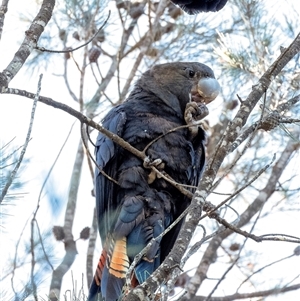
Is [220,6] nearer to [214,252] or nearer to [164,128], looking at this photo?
[164,128]

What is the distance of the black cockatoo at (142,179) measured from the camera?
2682 mm

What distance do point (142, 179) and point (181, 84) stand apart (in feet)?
2.03

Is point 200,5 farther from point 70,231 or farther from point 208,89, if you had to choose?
point 70,231

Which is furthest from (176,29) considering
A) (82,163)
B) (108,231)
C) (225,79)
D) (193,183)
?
(108,231)

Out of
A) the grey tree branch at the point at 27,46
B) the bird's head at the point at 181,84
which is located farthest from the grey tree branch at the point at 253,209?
the grey tree branch at the point at 27,46

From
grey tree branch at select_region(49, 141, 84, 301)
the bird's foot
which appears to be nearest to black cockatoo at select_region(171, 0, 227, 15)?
the bird's foot

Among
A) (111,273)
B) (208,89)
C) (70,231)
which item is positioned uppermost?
(208,89)

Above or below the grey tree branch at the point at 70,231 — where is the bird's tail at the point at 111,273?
below

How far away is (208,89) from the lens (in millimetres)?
3219

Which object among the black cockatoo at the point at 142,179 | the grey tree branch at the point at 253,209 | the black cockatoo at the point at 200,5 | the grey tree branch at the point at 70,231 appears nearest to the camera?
the black cockatoo at the point at 142,179

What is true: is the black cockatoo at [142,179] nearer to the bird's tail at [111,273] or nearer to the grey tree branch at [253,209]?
the bird's tail at [111,273]

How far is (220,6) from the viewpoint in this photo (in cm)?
286

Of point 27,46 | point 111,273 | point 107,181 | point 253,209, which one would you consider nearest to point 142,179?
point 107,181

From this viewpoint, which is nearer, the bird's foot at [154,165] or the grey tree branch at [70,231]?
the bird's foot at [154,165]
